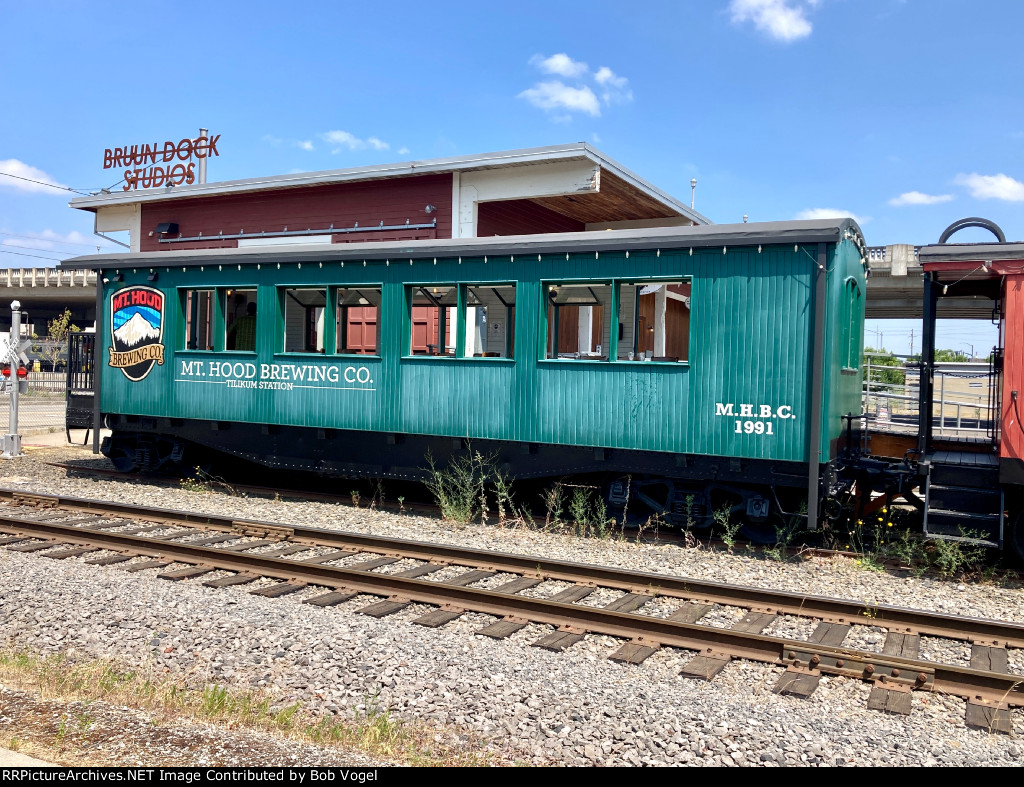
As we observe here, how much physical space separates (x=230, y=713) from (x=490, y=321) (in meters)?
7.45

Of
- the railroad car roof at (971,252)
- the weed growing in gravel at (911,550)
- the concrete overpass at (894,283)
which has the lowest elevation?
the weed growing in gravel at (911,550)

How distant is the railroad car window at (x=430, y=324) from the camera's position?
420 inches

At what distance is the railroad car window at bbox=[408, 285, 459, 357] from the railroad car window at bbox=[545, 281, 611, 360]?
1417mm

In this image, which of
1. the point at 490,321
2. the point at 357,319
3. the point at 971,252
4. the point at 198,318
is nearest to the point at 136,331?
the point at 198,318

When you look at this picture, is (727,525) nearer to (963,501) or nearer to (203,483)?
(963,501)

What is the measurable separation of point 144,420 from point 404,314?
16.1ft

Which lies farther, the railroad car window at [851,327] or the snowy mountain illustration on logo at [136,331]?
the snowy mountain illustration on logo at [136,331]

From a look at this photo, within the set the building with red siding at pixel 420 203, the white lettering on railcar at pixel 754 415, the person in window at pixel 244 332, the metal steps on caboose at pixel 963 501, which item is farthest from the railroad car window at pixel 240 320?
the metal steps on caboose at pixel 963 501

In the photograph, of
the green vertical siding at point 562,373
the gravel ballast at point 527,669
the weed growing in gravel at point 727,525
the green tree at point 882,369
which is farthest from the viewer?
the green tree at point 882,369

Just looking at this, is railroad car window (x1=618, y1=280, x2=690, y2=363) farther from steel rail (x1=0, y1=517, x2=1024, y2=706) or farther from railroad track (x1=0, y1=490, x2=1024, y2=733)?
steel rail (x1=0, y1=517, x2=1024, y2=706)

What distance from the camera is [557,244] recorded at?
9.62 m

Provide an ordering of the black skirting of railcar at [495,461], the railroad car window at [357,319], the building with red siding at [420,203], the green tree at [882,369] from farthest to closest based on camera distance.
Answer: the building with red siding at [420,203], the green tree at [882,369], the railroad car window at [357,319], the black skirting of railcar at [495,461]

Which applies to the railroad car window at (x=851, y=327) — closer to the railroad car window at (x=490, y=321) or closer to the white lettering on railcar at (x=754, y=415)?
the white lettering on railcar at (x=754, y=415)

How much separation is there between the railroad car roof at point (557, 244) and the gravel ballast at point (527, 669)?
3.42 m
